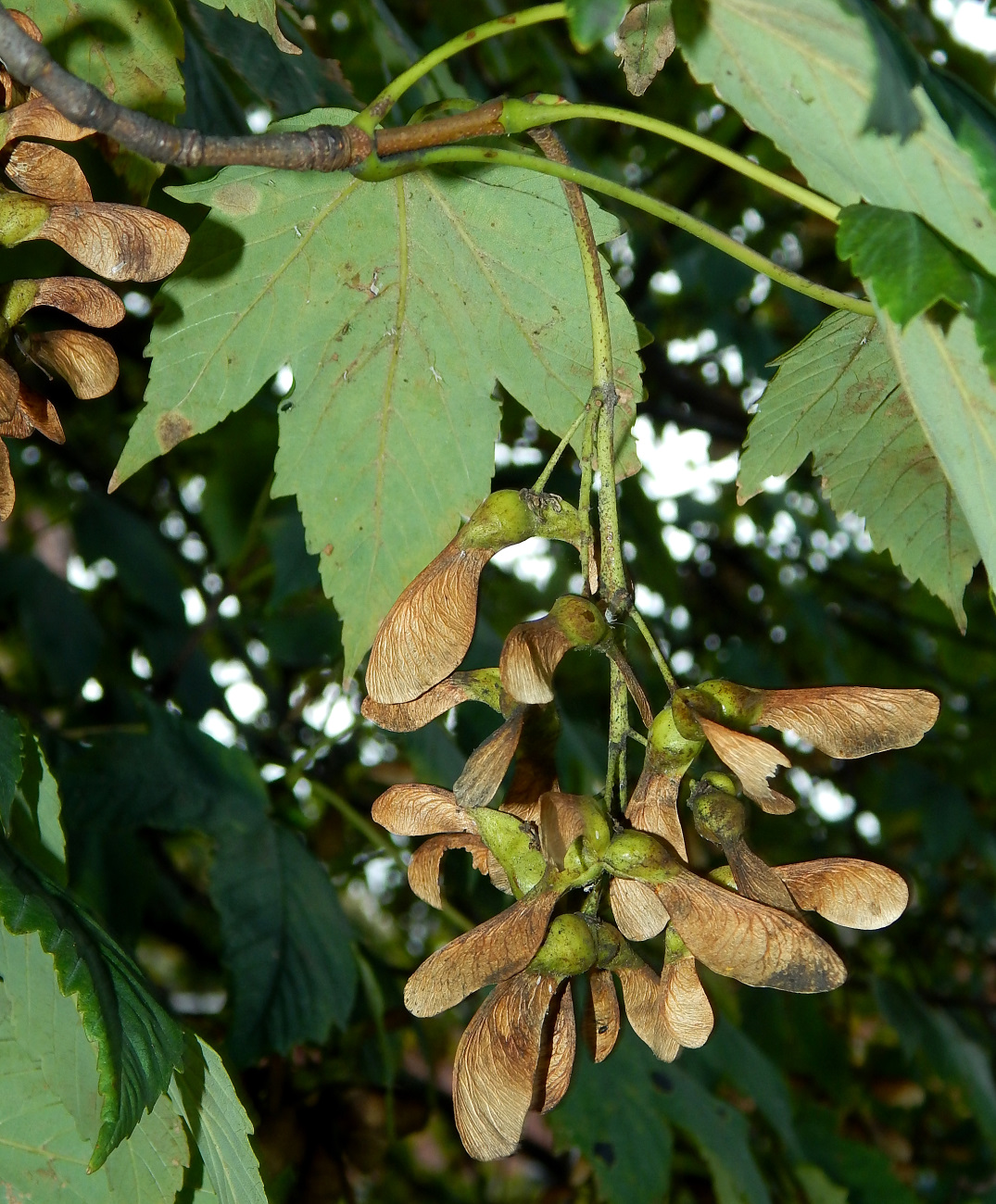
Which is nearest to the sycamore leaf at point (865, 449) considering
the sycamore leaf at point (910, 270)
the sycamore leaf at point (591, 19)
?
the sycamore leaf at point (910, 270)

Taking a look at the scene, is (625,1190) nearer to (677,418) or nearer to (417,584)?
(417,584)

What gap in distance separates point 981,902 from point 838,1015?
3.08 feet

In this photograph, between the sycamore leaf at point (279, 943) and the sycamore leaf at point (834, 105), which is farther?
the sycamore leaf at point (279, 943)

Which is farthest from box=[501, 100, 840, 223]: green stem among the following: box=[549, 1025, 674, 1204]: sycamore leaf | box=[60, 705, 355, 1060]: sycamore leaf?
box=[549, 1025, 674, 1204]: sycamore leaf

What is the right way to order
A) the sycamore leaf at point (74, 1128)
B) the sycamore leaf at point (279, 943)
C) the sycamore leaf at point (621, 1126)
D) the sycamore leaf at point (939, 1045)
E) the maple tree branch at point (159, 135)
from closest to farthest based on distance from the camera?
1. the maple tree branch at point (159, 135)
2. the sycamore leaf at point (74, 1128)
3. the sycamore leaf at point (279, 943)
4. the sycamore leaf at point (621, 1126)
5. the sycamore leaf at point (939, 1045)

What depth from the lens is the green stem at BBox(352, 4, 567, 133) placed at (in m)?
0.67

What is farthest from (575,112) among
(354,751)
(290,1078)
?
(354,751)

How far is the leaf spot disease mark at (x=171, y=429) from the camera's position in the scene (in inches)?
33.9

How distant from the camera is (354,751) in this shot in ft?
8.16

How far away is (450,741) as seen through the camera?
69.0 inches

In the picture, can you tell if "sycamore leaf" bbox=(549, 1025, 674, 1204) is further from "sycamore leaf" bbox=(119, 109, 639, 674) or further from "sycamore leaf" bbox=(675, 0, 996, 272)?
"sycamore leaf" bbox=(675, 0, 996, 272)

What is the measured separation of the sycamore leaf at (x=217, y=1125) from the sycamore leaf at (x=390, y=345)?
324 mm

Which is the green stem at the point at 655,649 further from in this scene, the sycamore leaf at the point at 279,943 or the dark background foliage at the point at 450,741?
the sycamore leaf at the point at 279,943

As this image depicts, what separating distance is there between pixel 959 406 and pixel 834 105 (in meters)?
0.19
